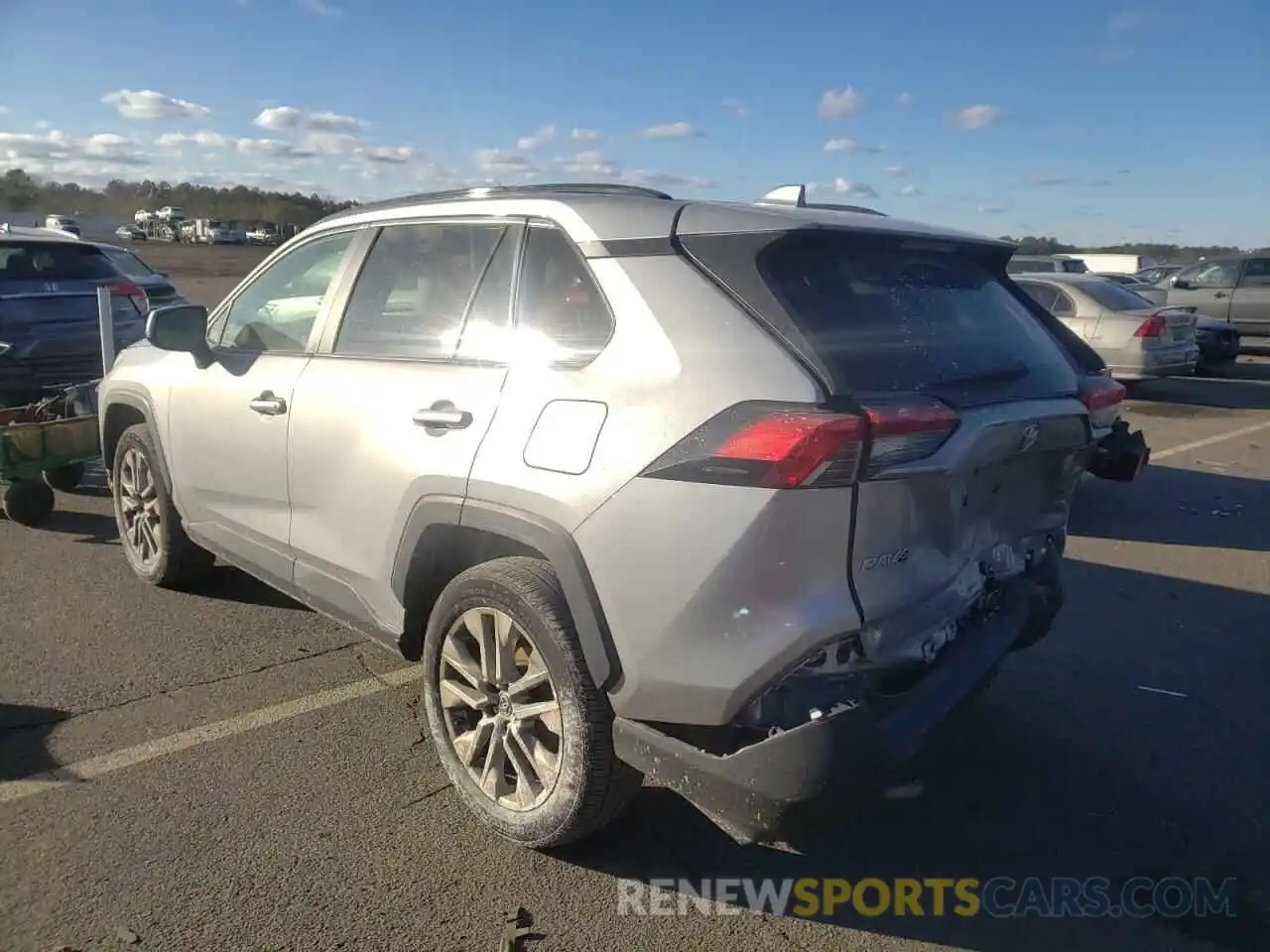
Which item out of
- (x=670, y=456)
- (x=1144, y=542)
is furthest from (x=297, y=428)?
(x=1144, y=542)

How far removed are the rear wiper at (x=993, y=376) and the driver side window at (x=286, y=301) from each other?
2389 millimetres

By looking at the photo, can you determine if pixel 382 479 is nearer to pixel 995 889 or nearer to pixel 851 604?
pixel 851 604

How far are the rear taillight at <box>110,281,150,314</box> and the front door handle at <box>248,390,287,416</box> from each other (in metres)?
5.79

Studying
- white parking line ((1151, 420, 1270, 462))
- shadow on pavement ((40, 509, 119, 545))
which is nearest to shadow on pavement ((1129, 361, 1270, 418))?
white parking line ((1151, 420, 1270, 462))

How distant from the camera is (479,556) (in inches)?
125

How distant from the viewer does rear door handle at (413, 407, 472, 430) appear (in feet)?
9.82

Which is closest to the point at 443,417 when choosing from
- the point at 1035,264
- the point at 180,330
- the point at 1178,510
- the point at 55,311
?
the point at 180,330

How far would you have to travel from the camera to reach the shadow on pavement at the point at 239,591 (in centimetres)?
495

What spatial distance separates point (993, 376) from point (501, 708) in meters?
1.74

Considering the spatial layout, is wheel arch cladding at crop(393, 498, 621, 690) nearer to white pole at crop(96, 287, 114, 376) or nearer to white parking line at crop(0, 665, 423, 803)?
white parking line at crop(0, 665, 423, 803)

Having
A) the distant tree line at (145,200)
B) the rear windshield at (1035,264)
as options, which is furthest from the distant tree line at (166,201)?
the rear windshield at (1035,264)

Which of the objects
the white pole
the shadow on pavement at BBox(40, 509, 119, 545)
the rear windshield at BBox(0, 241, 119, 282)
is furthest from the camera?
the rear windshield at BBox(0, 241, 119, 282)

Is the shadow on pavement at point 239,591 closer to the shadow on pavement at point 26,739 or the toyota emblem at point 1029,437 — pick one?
the shadow on pavement at point 26,739

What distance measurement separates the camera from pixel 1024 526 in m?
3.17
